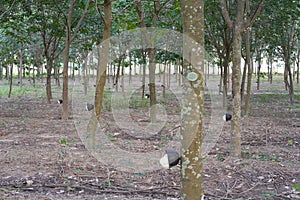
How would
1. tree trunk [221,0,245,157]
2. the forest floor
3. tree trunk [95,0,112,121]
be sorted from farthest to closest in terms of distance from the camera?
1. tree trunk [95,0,112,121]
2. tree trunk [221,0,245,157]
3. the forest floor

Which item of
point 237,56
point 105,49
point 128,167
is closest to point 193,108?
point 128,167

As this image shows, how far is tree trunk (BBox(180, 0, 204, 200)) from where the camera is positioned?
3014 millimetres

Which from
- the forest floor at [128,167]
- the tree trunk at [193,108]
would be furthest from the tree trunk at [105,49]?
the tree trunk at [193,108]

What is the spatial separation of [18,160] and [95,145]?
66.4 inches

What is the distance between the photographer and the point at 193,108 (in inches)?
119

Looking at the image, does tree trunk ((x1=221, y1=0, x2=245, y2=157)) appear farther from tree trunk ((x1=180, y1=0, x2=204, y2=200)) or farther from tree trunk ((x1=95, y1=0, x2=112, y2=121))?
tree trunk ((x1=180, y1=0, x2=204, y2=200))

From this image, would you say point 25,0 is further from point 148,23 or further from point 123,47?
point 123,47

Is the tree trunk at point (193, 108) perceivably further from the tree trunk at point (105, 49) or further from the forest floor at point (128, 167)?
the tree trunk at point (105, 49)

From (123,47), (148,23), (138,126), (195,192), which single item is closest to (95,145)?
(138,126)

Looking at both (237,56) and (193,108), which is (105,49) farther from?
(193,108)

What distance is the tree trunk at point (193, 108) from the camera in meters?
3.01

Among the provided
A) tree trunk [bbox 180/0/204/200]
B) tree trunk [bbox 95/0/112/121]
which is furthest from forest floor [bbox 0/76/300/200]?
tree trunk [bbox 95/0/112/121]

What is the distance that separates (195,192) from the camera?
10.1 feet

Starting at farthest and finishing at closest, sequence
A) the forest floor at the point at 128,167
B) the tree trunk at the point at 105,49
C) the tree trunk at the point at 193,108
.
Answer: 1. the tree trunk at the point at 105,49
2. the forest floor at the point at 128,167
3. the tree trunk at the point at 193,108
